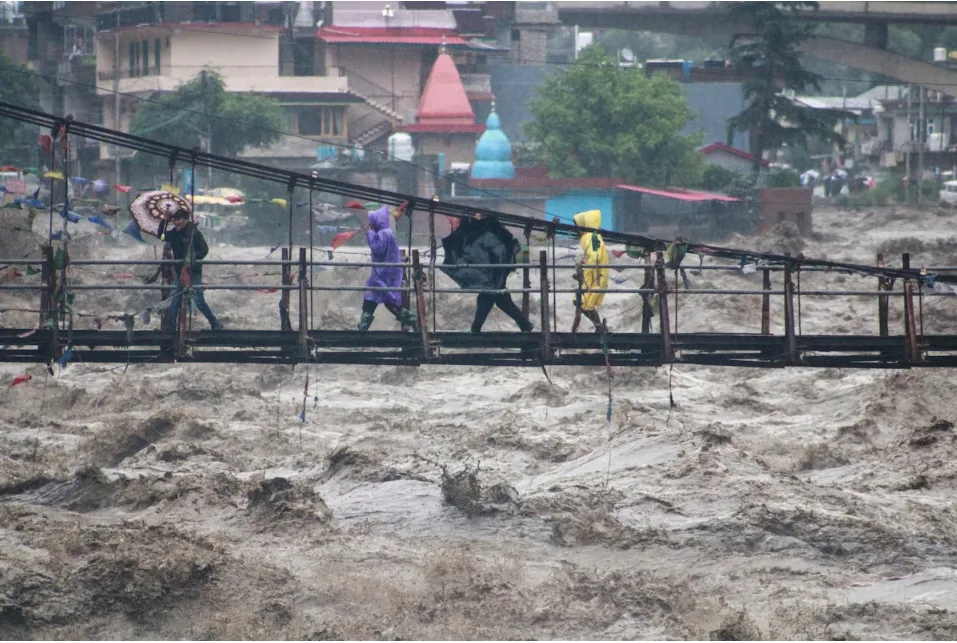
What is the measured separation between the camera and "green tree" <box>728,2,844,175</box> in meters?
47.7

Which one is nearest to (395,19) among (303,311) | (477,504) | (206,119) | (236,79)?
(236,79)

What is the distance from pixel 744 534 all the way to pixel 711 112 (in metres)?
45.8

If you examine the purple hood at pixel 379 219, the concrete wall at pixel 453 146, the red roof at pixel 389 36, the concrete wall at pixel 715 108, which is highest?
the red roof at pixel 389 36

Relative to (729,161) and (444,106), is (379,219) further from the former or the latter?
(444,106)

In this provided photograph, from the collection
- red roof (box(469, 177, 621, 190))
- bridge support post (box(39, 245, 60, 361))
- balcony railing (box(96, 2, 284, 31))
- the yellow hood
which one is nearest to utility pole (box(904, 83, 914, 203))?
red roof (box(469, 177, 621, 190))

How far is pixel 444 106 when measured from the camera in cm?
5128

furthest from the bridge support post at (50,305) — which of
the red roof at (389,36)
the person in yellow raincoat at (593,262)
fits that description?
the red roof at (389,36)

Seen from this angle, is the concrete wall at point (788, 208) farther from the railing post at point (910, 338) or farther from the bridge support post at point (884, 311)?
the railing post at point (910, 338)

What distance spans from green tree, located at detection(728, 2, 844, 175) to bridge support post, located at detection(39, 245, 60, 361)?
120ft

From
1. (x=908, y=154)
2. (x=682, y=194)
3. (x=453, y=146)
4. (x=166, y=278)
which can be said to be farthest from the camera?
(x=908, y=154)

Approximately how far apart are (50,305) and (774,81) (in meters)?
37.9

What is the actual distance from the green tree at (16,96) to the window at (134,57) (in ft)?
16.3

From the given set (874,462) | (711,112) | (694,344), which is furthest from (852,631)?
(711,112)

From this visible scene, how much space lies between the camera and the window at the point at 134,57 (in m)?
51.4
